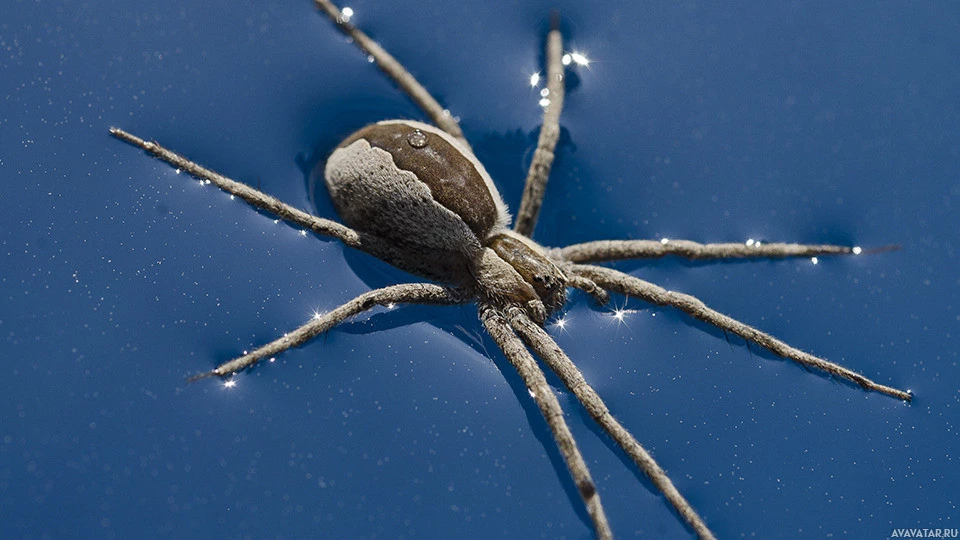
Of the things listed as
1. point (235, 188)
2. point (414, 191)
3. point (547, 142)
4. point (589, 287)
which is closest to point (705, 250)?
point (589, 287)

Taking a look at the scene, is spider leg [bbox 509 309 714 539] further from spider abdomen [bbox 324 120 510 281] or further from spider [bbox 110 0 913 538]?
spider abdomen [bbox 324 120 510 281]

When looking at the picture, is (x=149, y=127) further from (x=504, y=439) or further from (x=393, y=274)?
(x=504, y=439)

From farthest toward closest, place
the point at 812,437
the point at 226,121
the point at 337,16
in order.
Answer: the point at 337,16, the point at 226,121, the point at 812,437

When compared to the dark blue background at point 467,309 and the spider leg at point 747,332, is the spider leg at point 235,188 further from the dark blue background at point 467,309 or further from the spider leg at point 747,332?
the spider leg at point 747,332

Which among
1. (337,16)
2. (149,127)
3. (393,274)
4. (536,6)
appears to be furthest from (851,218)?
(149,127)

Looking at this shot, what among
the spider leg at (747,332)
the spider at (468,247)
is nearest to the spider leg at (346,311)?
the spider at (468,247)

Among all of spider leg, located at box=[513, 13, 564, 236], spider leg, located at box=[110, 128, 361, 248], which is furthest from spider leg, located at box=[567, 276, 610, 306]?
spider leg, located at box=[110, 128, 361, 248]

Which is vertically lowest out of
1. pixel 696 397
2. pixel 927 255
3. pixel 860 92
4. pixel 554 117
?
pixel 696 397
